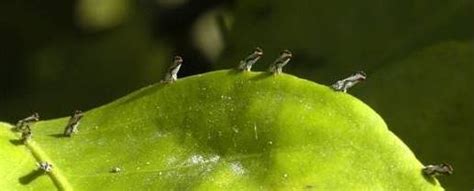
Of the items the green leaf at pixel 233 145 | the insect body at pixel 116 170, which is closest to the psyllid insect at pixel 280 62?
the green leaf at pixel 233 145

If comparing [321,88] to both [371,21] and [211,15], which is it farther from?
[211,15]

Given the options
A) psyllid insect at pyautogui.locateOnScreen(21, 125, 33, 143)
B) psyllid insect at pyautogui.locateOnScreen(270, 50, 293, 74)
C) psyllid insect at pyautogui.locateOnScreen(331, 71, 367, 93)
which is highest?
psyllid insect at pyautogui.locateOnScreen(21, 125, 33, 143)

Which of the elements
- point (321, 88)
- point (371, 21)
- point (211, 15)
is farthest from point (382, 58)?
point (211, 15)

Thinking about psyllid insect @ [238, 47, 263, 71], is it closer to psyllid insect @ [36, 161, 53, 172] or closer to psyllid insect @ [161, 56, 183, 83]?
psyllid insect @ [161, 56, 183, 83]

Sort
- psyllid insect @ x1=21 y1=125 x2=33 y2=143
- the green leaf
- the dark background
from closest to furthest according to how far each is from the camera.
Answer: the green leaf
psyllid insect @ x1=21 y1=125 x2=33 y2=143
the dark background

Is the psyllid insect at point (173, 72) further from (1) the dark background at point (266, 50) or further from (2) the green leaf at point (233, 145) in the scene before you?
(1) the dark background at point (266, 50)

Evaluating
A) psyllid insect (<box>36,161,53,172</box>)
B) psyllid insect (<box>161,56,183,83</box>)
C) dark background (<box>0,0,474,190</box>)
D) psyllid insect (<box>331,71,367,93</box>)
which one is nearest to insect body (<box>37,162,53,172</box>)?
psyllid insect (<box>36,161,53,172</box>)
